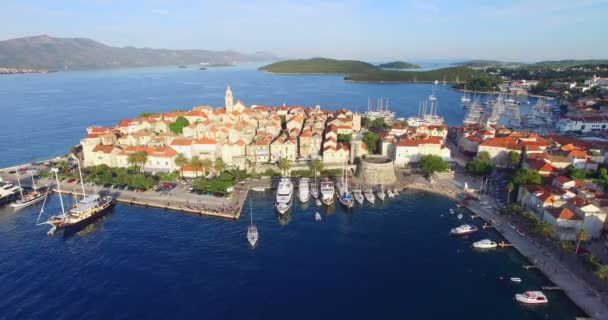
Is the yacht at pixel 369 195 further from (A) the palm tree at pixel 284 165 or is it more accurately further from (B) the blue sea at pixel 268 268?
(A) the palm tree at pixel 284 165

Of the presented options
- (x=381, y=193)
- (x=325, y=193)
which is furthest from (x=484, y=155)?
(x=325, y=193)

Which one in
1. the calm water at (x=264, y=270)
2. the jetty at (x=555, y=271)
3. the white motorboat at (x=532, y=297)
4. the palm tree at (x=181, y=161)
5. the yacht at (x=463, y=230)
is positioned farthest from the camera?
the palm tree at (x=181, y=161)

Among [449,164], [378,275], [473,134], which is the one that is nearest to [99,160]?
[378,275]

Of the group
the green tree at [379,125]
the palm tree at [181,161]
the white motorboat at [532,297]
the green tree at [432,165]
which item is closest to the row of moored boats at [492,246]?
the white motorboat at [532,297]

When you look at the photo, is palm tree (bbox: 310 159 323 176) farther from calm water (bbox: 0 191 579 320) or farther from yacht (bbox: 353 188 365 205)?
calm water (bbox: 0 191 579 320)

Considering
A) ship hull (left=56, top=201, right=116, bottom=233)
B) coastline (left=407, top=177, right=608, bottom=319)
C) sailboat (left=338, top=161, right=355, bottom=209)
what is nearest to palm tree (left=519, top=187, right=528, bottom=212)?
coastline (left=407, top=177, right=608, bottom=319)

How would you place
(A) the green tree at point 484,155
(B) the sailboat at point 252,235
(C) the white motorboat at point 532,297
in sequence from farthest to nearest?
(A) the green tree at point 484,155
(B) the sailboat at point 252,235
(C) the white motorboat at point 532,297

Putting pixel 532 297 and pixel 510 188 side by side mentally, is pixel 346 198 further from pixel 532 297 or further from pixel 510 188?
pixel 532 297
